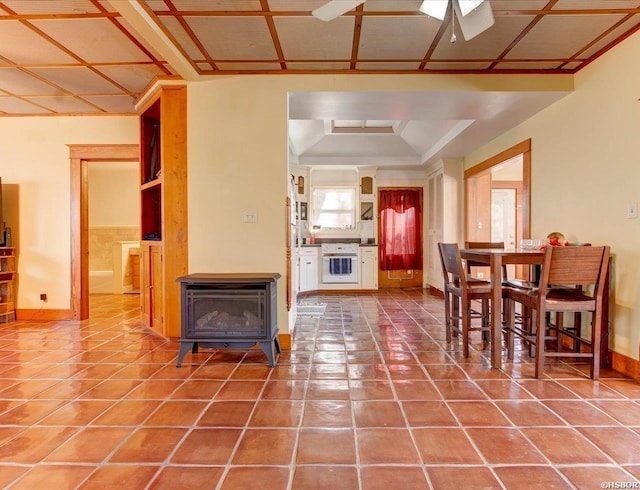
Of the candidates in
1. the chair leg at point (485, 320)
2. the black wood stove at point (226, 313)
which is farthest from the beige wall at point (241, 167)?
the chair leg at point (485, 320)

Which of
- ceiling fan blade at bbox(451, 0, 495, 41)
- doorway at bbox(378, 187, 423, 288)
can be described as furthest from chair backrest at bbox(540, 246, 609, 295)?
doorway at bbox(378, 187, 423, 288)

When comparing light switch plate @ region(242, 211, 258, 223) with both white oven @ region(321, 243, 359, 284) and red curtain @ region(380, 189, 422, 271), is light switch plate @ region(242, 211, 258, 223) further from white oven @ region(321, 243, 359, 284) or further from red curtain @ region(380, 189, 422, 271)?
red curtain @ region(380, 189, 422, 271)

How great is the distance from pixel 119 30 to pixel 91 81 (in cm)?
115

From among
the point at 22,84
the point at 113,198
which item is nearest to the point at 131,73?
the point at 22,84

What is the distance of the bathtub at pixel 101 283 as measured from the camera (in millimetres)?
6664

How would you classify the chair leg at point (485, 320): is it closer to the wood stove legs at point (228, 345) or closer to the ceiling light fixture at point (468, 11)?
the wood stove legs at point (228, 345)

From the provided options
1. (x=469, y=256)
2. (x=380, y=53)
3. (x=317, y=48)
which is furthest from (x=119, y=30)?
(x=469, y=256)

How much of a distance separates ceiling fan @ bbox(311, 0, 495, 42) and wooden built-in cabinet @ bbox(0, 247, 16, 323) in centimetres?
453

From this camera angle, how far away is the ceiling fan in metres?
2.03

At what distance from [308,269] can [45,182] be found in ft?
12.8

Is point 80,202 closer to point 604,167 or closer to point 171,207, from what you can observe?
point 171,207

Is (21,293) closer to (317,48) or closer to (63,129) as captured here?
(63,129)

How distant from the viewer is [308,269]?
21.5ft

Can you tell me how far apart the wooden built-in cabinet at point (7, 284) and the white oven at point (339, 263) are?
4.34 m
